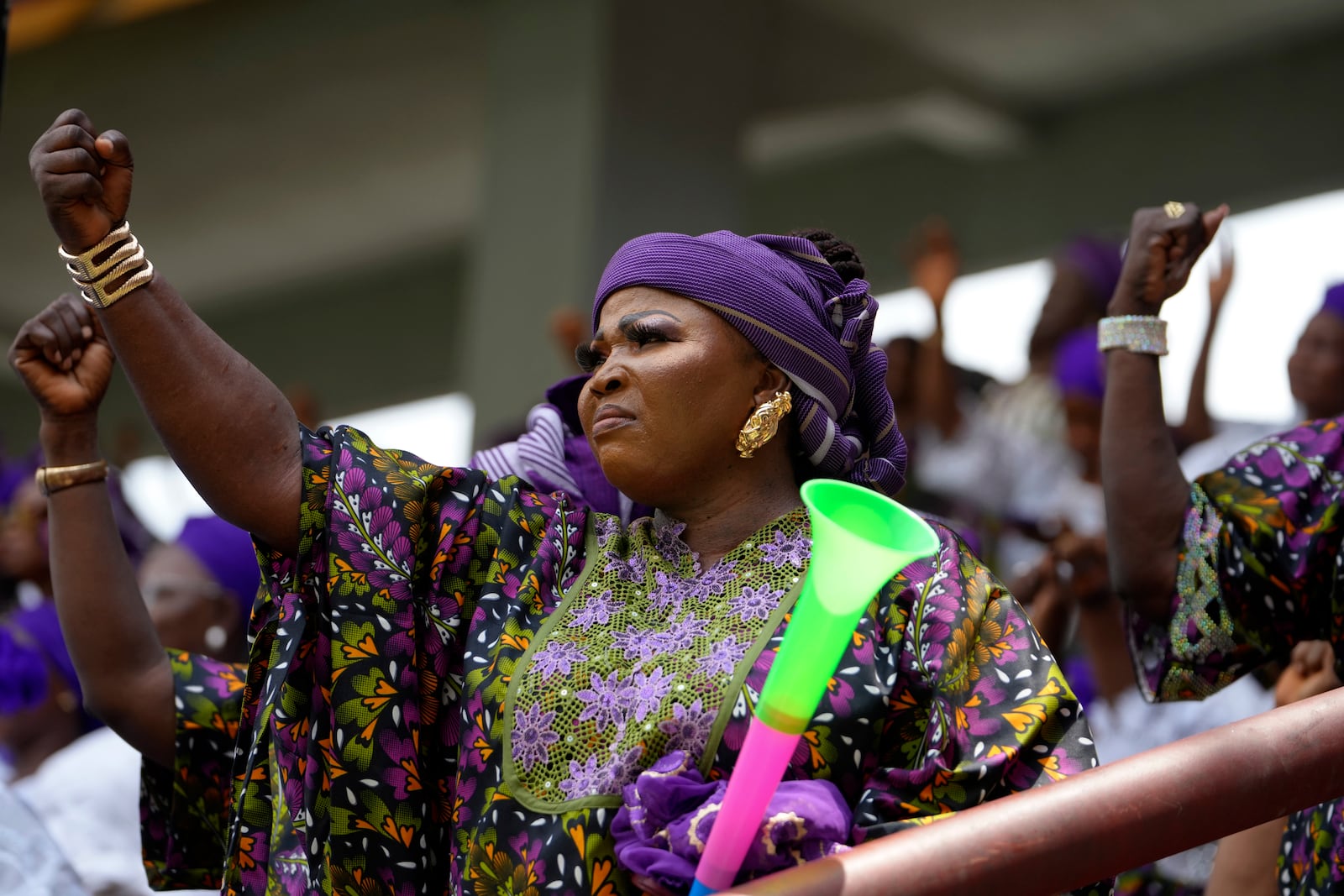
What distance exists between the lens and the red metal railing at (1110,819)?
2.02 m

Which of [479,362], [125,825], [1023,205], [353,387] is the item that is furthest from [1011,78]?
[125,825]

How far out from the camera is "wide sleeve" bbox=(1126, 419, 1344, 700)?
317cm

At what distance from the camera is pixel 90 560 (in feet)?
10.1

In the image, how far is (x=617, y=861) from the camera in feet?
7.77

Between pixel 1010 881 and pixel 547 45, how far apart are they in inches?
264

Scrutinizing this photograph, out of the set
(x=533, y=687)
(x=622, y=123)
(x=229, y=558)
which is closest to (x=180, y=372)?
(x=533, y=687)

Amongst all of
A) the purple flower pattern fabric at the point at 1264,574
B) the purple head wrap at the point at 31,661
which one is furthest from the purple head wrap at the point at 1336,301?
the purple head wrap at the point at 31,661

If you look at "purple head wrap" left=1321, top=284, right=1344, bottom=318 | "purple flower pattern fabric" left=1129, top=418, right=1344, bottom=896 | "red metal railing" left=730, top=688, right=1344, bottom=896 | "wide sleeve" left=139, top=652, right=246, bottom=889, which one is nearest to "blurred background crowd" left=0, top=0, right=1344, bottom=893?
"purple head wrap" left=1321, top=284, right=1344, bottom=318

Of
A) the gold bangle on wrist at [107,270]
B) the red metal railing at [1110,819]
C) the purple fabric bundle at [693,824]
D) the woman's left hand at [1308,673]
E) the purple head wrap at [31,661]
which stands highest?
the gold bangle on wrist at [107,270]

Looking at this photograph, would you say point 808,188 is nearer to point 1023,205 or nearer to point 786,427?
point 1023,205

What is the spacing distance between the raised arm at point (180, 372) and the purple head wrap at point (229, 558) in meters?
2.17

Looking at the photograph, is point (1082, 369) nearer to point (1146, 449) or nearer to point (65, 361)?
point (1146, 449)

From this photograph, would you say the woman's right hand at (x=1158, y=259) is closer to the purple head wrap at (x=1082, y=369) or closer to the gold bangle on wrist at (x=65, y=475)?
the gold bangle on wrist at (x=65, y=475)

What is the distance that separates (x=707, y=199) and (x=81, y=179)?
6047mm
